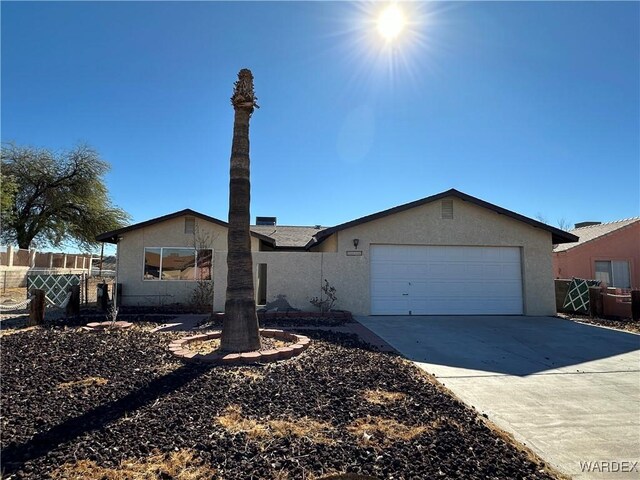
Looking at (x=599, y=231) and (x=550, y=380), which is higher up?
(x=599, y=231)

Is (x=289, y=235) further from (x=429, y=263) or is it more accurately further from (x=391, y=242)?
(x=429, y=263)

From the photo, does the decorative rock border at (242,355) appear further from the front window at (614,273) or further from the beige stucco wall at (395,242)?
the front window at (614,273)

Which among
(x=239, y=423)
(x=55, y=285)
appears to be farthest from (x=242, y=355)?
(x=55, y=285)

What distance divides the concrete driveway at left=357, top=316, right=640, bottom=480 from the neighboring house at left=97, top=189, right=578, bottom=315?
202cm

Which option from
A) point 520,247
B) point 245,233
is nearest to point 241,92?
point 245,233

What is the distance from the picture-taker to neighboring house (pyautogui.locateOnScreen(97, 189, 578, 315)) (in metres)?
12.4

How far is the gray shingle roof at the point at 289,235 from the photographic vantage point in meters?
17.7

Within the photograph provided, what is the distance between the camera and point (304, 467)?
293cm

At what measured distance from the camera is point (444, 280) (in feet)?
41.8

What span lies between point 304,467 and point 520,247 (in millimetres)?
12347

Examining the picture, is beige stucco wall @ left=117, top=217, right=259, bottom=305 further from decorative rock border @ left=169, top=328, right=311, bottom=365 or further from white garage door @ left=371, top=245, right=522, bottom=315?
decorative rock border @ left=169, top=328, right=311, bottom=365

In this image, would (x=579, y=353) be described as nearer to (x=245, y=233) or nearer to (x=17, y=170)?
(x=245, y=233)

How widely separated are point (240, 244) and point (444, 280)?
8213mm

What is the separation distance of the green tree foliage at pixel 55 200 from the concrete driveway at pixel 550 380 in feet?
77.6
